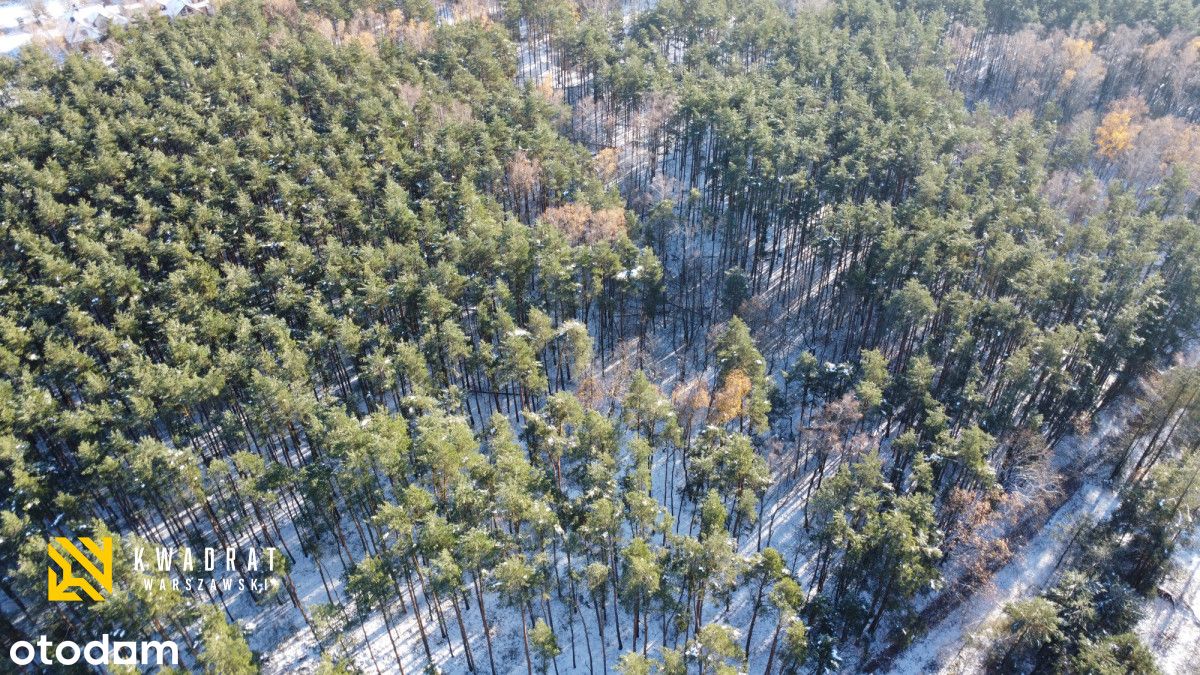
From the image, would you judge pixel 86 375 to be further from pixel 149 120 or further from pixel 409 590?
pixel 149 120

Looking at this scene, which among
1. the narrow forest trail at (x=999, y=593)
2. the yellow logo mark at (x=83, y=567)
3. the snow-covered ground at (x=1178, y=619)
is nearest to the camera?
the yellow logo mark at (x=83, y=567)

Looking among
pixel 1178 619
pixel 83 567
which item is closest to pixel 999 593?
pixel 1178 619

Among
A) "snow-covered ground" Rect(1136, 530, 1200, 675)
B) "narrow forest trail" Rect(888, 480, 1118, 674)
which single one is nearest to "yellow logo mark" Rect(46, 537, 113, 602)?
"narrow forest trail" Rect(888, 480, 1118, 674)

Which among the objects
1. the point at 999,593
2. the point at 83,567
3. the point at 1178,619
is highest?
the point at 83,567

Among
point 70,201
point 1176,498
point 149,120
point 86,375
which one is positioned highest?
point 149,120

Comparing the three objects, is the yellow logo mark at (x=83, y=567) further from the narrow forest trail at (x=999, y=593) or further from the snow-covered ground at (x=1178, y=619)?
the snow-covered ground at (x=1178, y=619)

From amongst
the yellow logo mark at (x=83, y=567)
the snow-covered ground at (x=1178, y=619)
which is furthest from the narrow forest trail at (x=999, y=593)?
the yellow logo mark at (x=83, y=567)

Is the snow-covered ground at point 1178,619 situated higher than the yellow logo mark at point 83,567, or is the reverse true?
the yellow logo mark at point 83,567

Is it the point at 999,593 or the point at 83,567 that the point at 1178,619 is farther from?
the point at 83,567

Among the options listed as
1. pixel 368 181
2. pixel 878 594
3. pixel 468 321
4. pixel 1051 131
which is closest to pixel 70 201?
pixel 368 181
